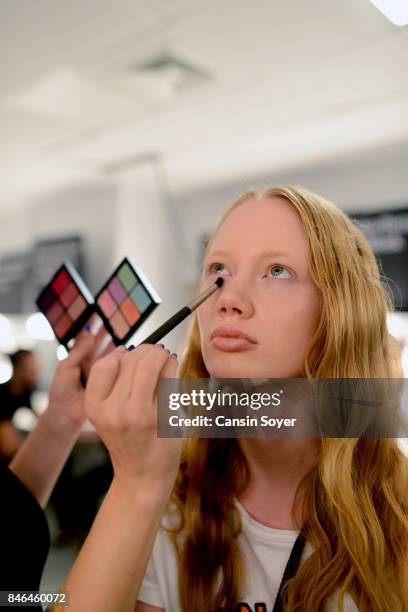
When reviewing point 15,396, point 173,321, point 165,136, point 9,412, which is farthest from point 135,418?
point 165,136

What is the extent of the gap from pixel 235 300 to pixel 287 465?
0.24 meters

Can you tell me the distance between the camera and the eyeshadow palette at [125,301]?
0.63 metres

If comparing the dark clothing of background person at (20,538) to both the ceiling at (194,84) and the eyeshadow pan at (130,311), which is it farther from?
the ceiling at (194,84)

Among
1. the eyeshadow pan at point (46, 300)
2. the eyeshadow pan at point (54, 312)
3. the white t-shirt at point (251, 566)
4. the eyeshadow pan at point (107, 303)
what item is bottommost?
the white t-shirt at point (251, 566)

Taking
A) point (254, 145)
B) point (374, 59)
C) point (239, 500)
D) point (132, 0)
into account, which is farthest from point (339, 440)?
point (254, 145)

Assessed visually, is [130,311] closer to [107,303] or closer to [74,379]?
[107,303]

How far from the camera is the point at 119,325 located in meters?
0.67

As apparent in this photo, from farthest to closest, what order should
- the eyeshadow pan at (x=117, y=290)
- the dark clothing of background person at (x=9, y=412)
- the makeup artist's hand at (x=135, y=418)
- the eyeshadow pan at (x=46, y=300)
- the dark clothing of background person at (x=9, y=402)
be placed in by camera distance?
the dark clothing of background person at (x=9, y=402) → the dark clothing of background person at (x=9, y=412) → the eyeshadow pan at (x=46, y=300) → the eyeshadow pan at (x=117, y=290) → the makeup artist's hand at (x=135, y=418)

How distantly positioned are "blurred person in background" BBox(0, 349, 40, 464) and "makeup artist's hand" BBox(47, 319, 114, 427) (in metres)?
0.97

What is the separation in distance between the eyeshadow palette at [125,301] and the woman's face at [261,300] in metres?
0.08

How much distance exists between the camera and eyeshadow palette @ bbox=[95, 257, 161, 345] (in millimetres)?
634

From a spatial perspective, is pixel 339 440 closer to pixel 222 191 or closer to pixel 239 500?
pixel 239 500

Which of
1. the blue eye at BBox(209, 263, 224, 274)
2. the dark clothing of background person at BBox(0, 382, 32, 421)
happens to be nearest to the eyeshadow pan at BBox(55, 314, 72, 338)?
the blue eye at BBox(209, 263, 224, 274)

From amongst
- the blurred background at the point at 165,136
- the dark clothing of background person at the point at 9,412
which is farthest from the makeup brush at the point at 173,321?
the dark clothing of background person at the point at 9,412
